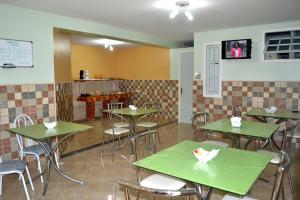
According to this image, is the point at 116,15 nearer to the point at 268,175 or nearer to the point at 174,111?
the point at 268,175

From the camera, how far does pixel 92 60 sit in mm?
7109

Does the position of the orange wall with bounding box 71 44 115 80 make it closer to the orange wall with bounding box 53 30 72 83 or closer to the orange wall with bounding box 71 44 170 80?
the orange wall with bounding box 71 44 170 80

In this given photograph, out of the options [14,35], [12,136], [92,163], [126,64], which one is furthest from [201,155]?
[126,64]

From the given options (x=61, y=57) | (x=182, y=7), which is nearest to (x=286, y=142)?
(x=182, y=7)

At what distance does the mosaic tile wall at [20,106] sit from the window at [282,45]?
3.46m

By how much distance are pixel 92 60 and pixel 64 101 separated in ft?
9.01

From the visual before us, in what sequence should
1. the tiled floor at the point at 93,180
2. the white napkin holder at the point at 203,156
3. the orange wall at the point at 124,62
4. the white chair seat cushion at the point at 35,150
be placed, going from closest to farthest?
the white napkin holder at the point at 203,156 → the tiled floor at the point at 93,180 → the white chair seat cushion at the point at 35,150 → the orange wall at the point at 124,62

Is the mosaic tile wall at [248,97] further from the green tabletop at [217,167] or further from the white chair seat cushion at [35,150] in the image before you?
the white chair seat cushion at [35,150]

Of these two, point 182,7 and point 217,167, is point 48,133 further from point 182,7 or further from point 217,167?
point 182,7

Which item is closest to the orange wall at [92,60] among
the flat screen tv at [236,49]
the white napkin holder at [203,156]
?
the flat screen tv at [236,49]

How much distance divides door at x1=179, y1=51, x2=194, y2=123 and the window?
6.24 feet

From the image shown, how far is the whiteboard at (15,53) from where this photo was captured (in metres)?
2.82

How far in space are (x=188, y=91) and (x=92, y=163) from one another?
128 inches

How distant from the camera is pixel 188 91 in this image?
5.81 m
